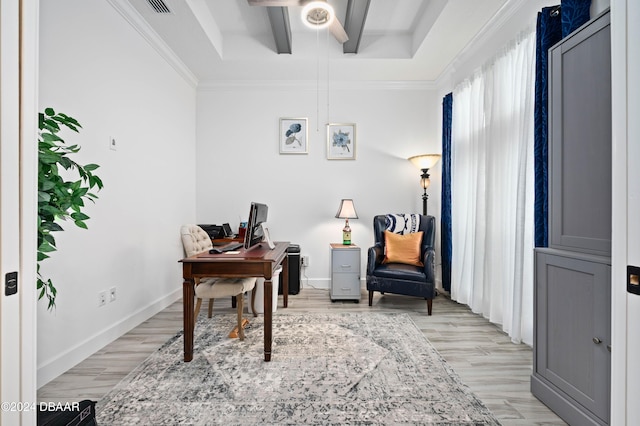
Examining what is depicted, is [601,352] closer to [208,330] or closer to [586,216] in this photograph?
[586,216]

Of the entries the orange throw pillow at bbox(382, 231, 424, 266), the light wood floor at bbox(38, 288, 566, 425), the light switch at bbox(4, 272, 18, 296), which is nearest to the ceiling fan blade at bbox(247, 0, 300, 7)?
the light switch at bbox(4, 272, 18, 296)

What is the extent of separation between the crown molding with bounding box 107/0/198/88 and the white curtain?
330 centimetres

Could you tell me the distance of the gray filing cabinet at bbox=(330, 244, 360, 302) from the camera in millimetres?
3725

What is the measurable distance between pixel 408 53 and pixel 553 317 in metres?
3.17

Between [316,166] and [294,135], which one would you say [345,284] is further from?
[294,135]

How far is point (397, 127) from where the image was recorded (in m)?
4.39

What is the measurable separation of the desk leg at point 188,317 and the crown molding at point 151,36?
7.74ft

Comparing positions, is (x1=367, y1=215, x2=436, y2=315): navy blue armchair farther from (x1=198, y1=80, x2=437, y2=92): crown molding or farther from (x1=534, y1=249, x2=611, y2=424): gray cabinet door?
(x1=198, y1=80, x2=437, y2=92): crown molding

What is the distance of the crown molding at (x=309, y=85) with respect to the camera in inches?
170

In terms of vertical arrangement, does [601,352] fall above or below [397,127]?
below

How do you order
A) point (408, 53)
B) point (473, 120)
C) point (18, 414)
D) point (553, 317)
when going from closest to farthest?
point (18, 414) < point (553, 317) < point (473, 120) < point (408, 53)

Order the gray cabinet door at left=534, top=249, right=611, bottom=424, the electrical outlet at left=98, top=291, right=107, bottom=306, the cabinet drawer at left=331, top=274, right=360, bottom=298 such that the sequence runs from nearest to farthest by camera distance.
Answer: the gray cabinet door at left=534, top=249, right=611, bottom=424 → the electrical outlet at left=98, top=291, right=107, bottom=306 → the cabinet drawer at left=331, top=274, right=360, bottom=298

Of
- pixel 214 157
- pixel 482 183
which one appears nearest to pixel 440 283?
pixel 482 183

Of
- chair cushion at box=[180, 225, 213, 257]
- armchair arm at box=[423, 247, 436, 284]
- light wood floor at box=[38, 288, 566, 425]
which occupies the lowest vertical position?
light wood floor at box=[38, 288, 566, 425]
